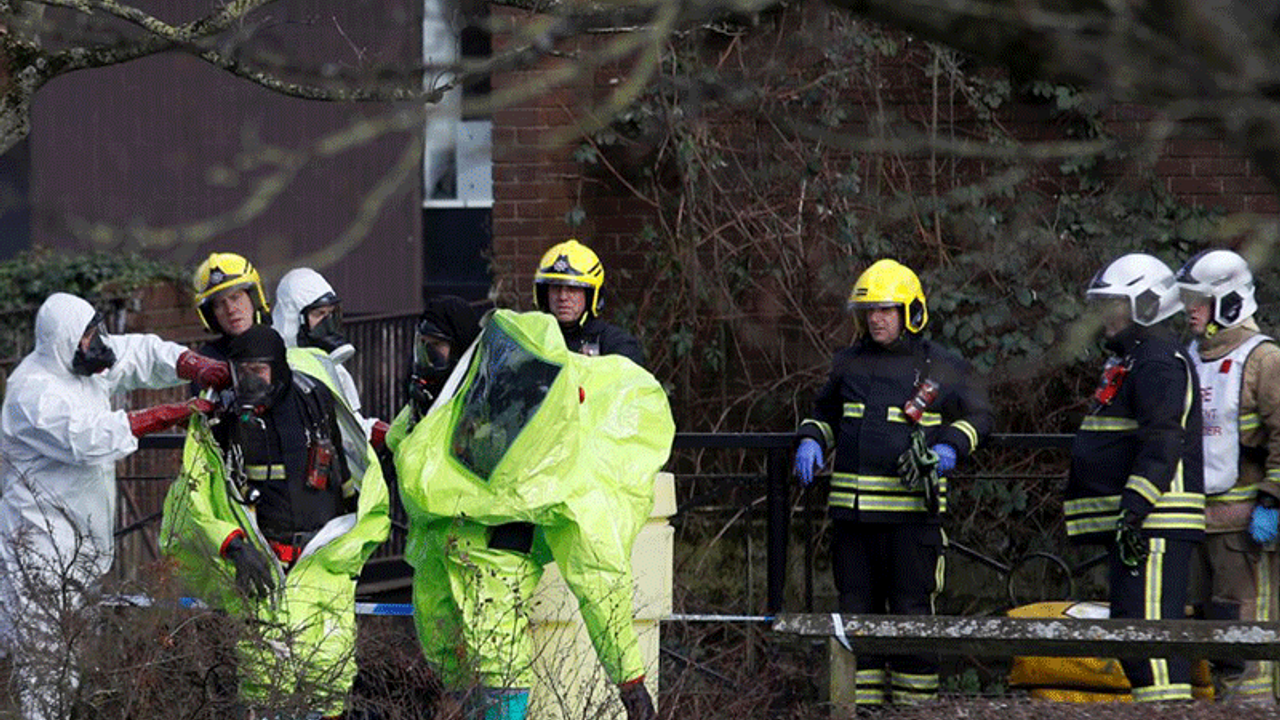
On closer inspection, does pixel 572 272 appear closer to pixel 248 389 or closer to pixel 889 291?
pixel 889 291

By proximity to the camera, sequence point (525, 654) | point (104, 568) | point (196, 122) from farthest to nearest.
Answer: point (196, 122), point (104, 568), point (525, 654)

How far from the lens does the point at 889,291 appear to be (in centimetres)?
772

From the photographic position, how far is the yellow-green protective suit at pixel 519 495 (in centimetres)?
619

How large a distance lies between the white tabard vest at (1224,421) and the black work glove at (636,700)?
7.77 ft

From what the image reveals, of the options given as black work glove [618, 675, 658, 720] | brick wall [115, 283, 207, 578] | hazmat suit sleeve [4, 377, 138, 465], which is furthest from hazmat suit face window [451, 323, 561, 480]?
brick wall [115, 283, 207, 578]

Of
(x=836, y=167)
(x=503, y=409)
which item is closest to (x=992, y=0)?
(x=503, y=409)

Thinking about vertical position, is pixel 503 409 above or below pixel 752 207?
below

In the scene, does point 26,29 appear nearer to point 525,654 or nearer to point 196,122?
point 525,654

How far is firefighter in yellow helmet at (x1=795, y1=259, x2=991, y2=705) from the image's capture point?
7652mm

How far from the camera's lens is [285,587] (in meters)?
6.68

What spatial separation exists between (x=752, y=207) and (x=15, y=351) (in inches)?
172

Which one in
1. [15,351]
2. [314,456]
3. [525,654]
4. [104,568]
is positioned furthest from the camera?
[15,351]

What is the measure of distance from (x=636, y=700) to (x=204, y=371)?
215 centimetres

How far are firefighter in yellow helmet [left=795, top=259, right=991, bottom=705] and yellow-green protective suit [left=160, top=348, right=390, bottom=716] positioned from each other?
5.83 feet
